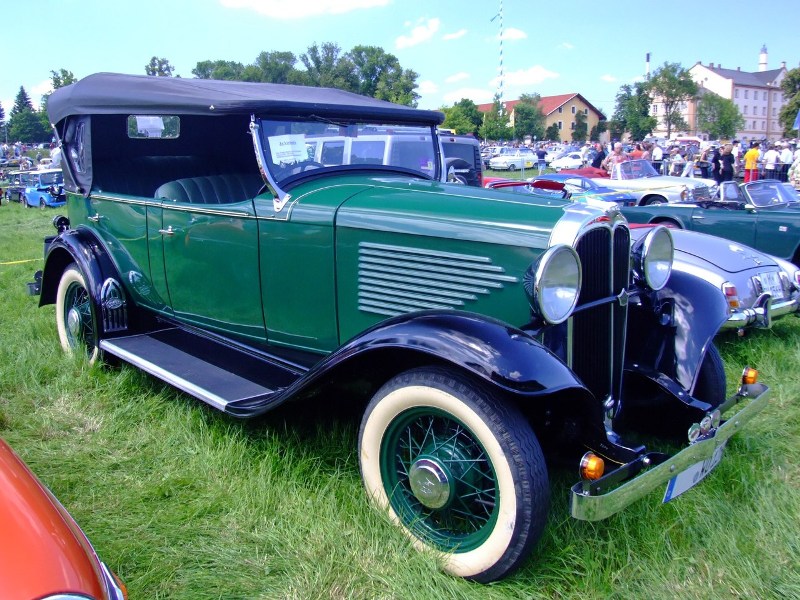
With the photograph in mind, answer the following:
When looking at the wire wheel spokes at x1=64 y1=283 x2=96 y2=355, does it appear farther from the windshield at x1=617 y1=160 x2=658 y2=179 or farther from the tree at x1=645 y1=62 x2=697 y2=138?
the tree at x1=645 y1=62 x2=697 y2=138

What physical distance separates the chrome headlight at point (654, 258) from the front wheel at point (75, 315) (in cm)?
337

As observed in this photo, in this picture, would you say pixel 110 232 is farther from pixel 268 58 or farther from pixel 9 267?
pixel 268 58

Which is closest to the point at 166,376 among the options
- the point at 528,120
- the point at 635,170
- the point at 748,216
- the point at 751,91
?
the point at 748,216

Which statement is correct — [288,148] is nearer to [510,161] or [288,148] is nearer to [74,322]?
[74,322]

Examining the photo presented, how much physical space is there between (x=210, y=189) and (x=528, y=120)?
60.8 metres

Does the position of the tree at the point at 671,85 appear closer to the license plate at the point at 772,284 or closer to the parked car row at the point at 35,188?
the parked car row at the point at 35,188

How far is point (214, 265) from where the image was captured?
12.6 feet

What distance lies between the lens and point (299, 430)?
3588mm

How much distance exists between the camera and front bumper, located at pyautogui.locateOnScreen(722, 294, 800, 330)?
3.96 m

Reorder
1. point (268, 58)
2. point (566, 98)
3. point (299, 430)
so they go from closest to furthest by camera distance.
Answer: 1. point (299, 430)
2. point (268, 58)
3. point (566, 98)

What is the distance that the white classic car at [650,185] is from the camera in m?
13.0

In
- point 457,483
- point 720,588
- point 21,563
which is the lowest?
point 720,588

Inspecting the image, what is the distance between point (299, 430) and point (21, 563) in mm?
2057

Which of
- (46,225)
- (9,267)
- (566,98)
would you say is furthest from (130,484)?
(566,98)
